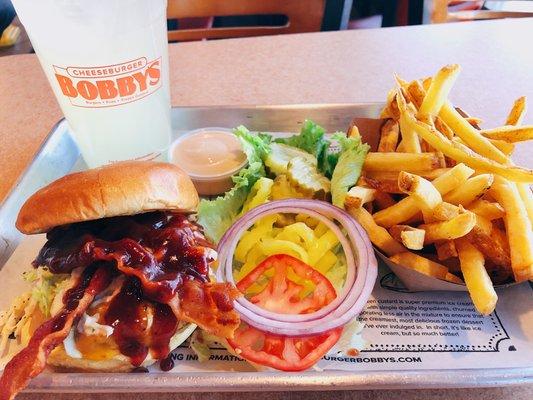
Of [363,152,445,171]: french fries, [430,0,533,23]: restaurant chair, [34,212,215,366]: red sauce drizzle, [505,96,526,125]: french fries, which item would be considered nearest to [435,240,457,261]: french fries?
[363,152,445,171]: french fries

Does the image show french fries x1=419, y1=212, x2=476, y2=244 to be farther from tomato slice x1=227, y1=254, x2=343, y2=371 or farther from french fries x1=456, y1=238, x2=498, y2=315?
tomato slice x1=227, y1=254, x2=343, y2=371

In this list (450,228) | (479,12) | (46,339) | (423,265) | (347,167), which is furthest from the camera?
(479,12)

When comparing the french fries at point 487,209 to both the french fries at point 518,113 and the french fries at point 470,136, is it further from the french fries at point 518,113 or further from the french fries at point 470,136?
the french fries at point 518,113

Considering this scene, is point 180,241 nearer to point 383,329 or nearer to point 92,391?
point 92,391

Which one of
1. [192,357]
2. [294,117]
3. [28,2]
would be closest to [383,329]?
[192,357]

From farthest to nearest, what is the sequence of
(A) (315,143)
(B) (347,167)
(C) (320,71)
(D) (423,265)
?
(C) (320,71), (A) (315,143), (B) (347,167), (D) (423,265)

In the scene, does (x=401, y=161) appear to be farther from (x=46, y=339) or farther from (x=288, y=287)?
(x=46, y=339)

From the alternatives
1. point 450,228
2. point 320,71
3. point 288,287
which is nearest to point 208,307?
point 288,287
